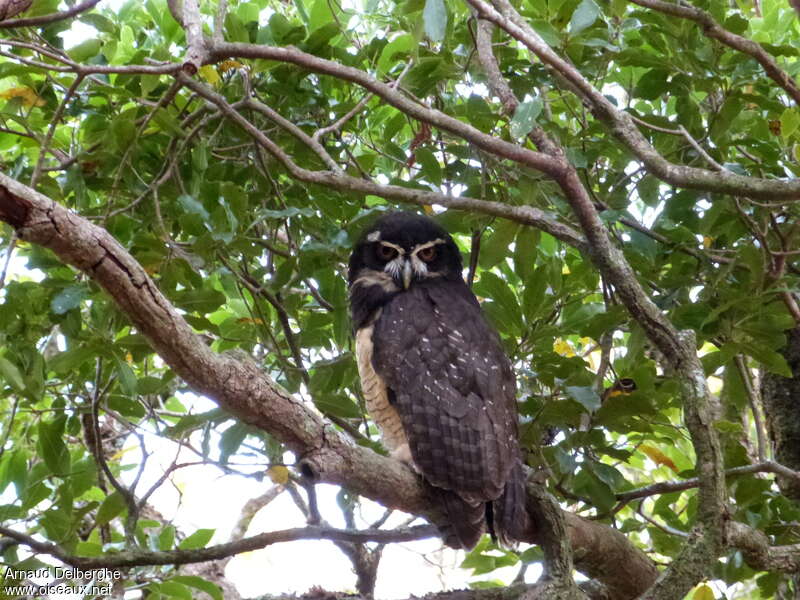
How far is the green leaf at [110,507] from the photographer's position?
3.62 m

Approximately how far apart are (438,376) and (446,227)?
2.07 feet

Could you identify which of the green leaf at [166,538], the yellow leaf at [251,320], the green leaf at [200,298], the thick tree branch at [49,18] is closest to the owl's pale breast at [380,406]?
the yellow leaf at [251,320]

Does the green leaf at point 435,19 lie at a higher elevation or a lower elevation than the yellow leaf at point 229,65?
lower

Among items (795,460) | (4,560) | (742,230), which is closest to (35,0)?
(4,560)

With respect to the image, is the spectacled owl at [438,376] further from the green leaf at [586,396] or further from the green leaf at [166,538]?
the green leaf at [166,538]

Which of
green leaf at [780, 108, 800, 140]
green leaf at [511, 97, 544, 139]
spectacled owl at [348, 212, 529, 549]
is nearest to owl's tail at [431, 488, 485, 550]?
spectacled owl at [348, 212, 529, 549]

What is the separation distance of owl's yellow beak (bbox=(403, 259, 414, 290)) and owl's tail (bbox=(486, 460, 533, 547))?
3.91 feet

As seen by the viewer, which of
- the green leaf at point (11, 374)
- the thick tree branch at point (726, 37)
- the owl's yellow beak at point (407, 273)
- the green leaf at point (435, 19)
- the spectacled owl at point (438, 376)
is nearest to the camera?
the green leaf at point (435, 19)

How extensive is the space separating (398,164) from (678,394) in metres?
1.66

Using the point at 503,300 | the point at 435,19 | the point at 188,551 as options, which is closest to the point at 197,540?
the point at 188,551

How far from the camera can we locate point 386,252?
15.6ft

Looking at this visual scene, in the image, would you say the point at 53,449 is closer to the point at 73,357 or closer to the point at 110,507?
the point at 110,507

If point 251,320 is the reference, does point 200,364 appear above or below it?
below

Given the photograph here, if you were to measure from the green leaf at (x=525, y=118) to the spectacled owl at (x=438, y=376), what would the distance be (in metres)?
1.14
